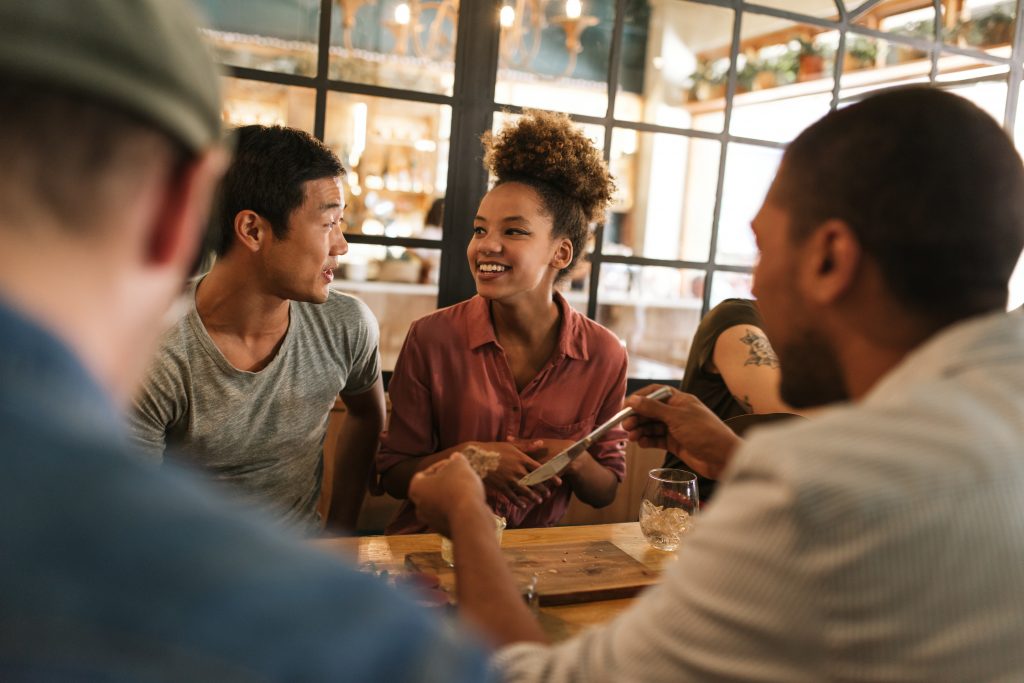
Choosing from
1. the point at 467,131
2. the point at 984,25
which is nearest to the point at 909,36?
the point at 984,25

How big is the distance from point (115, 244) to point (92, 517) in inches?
5.9

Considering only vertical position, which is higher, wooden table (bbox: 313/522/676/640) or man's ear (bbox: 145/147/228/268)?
man's ear (bbox: 145/147/228/268)

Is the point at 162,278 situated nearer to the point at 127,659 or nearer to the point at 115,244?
the point at 115,244

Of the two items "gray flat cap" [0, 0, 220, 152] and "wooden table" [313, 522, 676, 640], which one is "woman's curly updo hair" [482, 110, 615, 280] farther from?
"gray flat cap" [0, 0, 220, 152]

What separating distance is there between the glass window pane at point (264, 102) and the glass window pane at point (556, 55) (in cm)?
74

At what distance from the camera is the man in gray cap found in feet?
1.11

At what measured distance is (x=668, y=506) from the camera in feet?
5.47

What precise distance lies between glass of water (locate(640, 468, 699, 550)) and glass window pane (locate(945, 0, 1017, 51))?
308 centimetres

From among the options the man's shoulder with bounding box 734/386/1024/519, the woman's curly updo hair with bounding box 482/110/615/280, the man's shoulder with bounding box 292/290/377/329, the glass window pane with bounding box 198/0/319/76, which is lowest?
the man's shoulder with bounding box 292/290/377/329

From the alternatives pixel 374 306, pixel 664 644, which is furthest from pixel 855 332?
pixel 374 306

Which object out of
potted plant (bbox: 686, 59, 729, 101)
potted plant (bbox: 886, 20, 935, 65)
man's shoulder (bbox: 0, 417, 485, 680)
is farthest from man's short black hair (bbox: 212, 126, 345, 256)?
potted plant (bbox: 886, 20, 935, 65)

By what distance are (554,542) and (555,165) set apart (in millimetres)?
1148

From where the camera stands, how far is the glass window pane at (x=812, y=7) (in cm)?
342

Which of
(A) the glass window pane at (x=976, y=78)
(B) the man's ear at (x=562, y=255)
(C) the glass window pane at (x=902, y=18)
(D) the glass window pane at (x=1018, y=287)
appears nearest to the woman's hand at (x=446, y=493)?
(B) the man's ear at (x=562, y=255)
